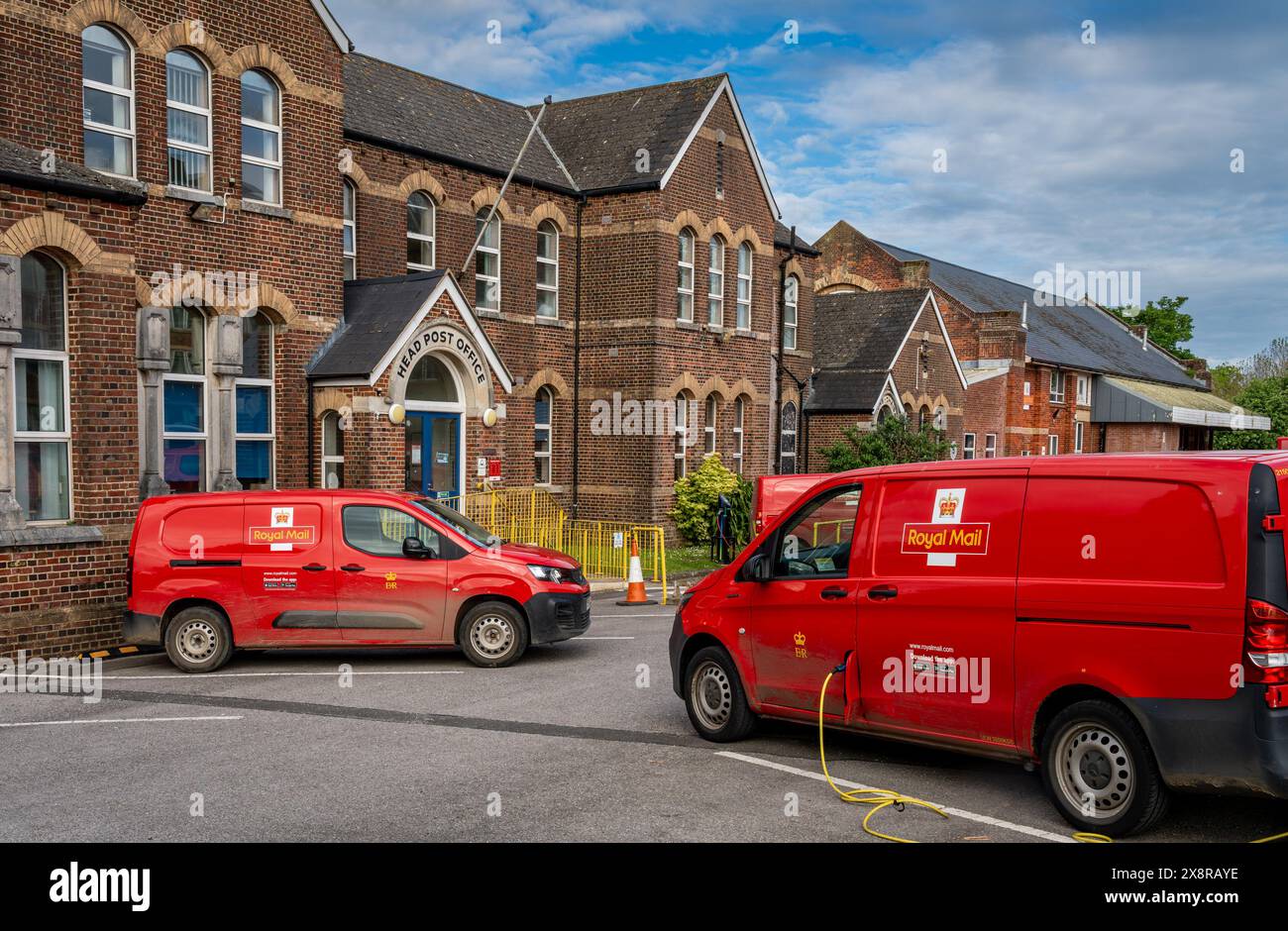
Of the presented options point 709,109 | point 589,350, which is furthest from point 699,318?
point 709,109

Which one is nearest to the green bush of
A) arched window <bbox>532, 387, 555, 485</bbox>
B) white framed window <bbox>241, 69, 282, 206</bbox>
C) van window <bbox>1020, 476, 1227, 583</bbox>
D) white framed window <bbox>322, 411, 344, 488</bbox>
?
arched window <bbox>532, 387, 555, 485</bbox>

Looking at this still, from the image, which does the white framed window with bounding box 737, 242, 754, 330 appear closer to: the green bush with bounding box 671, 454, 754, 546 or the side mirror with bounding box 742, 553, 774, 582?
the green bush with bounding box 671, 454, 754, 546

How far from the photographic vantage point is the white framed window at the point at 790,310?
30094mm

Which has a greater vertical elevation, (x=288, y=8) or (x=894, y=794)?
(x=288, y=8)

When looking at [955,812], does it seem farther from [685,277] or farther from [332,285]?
[685,277]

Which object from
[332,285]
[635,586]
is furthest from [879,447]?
[332,285]

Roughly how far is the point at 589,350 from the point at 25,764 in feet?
58.8

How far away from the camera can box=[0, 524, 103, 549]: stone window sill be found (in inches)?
482

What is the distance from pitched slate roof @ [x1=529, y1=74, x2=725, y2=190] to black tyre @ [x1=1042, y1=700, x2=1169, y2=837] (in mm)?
19221

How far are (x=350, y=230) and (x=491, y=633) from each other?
1094 centimetres

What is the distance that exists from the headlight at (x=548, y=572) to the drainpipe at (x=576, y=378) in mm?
13139

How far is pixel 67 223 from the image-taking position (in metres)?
13.0

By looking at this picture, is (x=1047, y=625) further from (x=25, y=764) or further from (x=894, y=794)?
(x=25, y=764)

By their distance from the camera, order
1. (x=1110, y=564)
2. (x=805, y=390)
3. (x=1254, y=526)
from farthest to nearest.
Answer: (x=805, y=390), (x=1110, y=564), (x=1254, y=526)
